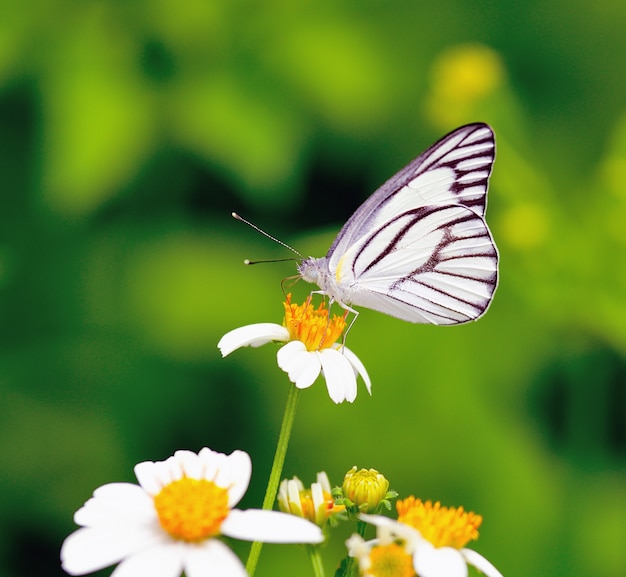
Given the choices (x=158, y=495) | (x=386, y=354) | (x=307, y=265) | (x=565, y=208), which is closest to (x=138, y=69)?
(x=307, y=265)

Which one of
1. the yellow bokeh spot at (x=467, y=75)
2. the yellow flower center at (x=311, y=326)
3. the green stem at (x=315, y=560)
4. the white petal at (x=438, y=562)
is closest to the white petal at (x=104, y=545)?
the green stem at (x=315, y=560)

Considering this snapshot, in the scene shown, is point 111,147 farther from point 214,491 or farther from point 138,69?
point 214,491

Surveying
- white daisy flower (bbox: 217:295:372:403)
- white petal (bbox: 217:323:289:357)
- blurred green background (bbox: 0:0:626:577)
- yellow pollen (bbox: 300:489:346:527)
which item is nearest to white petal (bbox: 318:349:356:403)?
white daisy flower (bbox: 217:295:372:403)

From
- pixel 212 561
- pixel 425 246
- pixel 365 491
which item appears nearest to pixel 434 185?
pixel 425 246

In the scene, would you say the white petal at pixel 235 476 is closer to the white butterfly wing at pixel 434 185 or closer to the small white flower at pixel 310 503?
the small white flower at pixel 310 503

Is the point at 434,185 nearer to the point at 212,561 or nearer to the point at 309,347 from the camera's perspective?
the point at 309,347

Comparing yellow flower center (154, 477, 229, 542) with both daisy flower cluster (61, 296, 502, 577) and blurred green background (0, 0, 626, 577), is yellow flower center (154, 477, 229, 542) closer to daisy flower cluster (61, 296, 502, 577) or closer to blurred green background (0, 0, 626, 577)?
daisy flower cluster (61, 296, 502, 577)
